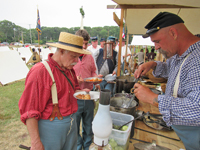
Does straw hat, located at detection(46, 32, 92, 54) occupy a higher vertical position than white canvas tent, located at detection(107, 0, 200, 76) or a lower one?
lower

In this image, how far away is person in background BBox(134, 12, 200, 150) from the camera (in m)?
1.02

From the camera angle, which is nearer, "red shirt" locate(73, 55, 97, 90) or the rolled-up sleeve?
the rolled-up sleeve

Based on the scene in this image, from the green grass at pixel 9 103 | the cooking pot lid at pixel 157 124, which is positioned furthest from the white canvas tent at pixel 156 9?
the green grass at pixel 9 103

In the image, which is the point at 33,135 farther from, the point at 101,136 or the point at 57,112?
the point at 101,136

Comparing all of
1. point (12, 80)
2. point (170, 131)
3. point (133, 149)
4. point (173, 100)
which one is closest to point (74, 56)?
point (173, 100)

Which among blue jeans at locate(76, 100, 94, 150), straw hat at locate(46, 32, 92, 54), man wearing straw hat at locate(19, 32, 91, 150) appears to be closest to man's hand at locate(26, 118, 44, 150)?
man wearing straw hat at locate(19, 32, 91, 150)

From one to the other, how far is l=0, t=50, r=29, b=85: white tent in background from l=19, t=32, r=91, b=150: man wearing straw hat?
826cm

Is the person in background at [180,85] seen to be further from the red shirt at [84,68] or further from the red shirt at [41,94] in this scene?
the red shirt at [84,68]

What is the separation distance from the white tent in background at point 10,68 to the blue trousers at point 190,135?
9.36m

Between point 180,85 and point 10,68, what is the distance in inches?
391

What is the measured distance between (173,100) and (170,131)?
100cm

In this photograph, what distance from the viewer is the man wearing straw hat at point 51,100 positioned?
48.5 inches

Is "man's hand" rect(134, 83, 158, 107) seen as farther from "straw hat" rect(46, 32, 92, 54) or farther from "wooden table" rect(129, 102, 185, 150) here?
"straw hat" rect(46, 32, 92, 54)

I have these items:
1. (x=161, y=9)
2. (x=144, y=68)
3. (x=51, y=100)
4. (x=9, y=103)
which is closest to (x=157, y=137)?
(x=144, y=68)
